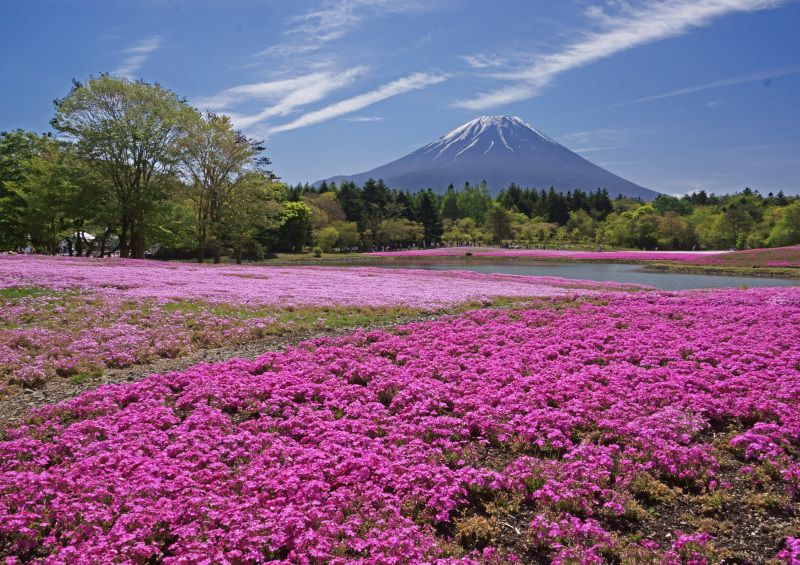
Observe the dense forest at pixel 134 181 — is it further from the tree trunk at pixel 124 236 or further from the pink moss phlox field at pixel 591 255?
the pink moss phlox field at pixel 591 255

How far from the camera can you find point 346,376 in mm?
11016

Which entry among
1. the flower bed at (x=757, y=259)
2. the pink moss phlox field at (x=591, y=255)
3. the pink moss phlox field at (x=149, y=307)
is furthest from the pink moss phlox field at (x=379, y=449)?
the pink moss phlox field at (x=591, y=255)

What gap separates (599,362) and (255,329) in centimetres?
1094

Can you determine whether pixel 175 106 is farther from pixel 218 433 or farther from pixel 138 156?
pixel 218 433

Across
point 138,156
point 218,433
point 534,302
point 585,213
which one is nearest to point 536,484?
point 218,433

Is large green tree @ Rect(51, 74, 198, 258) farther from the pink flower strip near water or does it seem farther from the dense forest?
the pink flower strip near water

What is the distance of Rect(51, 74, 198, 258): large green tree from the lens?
4247cm

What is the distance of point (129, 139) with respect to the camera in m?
43.4

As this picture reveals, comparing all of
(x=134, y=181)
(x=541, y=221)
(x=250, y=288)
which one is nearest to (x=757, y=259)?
(x=250, y=288)

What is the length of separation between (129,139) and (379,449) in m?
47.3

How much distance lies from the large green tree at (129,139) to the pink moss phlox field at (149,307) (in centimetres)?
2003

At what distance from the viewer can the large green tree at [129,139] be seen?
42469mm

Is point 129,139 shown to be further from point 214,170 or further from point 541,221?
point 541,221

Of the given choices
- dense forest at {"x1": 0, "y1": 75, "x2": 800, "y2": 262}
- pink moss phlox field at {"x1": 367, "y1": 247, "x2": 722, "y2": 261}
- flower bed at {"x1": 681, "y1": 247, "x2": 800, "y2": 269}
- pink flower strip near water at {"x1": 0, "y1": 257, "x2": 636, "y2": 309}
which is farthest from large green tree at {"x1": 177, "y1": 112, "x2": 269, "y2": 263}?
flower bed at {"x1": 681, "y1": 247, "x2": 800, "y2": 269}
